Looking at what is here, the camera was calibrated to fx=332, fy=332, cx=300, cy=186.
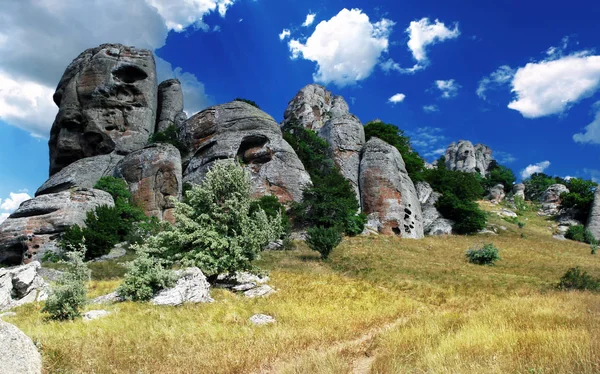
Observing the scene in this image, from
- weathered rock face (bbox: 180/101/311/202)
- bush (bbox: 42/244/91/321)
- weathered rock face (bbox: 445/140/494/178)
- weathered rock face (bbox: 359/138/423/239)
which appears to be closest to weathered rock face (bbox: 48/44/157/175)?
weathered rock face (bbox: 180/101/311/202)

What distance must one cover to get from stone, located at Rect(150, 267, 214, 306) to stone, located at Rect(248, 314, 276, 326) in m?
3.52

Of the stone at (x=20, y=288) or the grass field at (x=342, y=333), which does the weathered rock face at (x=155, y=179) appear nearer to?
the stone at (x=20, y=288)

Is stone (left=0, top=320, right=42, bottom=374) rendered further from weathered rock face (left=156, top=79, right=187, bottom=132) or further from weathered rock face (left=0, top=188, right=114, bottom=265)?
weathered rock face (left=156, top=79, right=187, bottom=132)

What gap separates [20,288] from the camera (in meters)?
16.3

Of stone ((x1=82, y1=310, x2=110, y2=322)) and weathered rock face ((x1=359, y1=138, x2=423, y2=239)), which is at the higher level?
weathered rock face ((x1=359, y1=138, x2=423, y2=239))

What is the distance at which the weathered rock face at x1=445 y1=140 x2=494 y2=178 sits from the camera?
10781 centimetres

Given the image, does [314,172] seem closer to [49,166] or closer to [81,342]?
[81,342]

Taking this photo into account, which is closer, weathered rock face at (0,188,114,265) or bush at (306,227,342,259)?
bush at (306,227,342,259)

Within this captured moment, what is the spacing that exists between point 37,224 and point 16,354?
28666 mm

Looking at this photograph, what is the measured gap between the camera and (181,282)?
14.2m

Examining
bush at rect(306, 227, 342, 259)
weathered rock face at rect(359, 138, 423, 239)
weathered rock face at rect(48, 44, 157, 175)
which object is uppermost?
weathered rock face at rect(48, 44, 157, 175)

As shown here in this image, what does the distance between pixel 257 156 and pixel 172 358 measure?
3662 centimetres

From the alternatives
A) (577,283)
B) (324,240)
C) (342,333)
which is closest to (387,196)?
(324,240)

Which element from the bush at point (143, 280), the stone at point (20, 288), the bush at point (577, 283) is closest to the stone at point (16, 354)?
the bush at point (143, 280)
